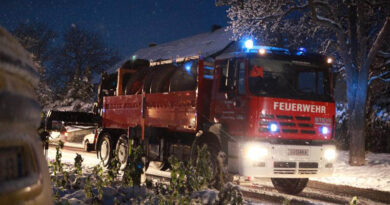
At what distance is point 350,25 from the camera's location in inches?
562

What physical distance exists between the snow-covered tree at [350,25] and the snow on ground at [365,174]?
586 millimetres

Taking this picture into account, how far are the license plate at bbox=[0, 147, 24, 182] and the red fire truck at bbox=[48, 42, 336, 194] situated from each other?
24.2 feet

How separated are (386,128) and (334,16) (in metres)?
5.68

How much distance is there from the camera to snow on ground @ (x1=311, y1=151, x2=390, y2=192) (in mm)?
10750

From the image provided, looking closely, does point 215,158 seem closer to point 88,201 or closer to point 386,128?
point 88,201

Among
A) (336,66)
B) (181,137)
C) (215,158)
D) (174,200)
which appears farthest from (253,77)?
(336,66)

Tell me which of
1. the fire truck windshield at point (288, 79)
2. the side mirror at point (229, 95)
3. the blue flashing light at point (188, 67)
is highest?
the blue flashing light at point (188, 67)

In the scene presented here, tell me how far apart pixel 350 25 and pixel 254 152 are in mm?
→ 7501

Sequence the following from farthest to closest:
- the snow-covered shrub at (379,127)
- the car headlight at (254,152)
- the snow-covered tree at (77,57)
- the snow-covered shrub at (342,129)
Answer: the snow-covered tree at (77,57), the snow-covered shrub at (342,129), the snow-covered shrub at (379,127), the car headlight at (254,152)

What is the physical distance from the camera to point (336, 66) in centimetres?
1781

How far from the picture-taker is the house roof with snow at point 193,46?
109 feet

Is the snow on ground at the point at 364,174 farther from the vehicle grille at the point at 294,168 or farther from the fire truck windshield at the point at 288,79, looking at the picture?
the fire truck windshield at the point at 288,79

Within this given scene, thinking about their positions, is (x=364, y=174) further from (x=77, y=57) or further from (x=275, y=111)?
(x=77, y=57)

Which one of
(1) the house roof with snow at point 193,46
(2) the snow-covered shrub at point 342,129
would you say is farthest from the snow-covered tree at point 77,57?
(2) the snow-covered shrub at point 342,129
